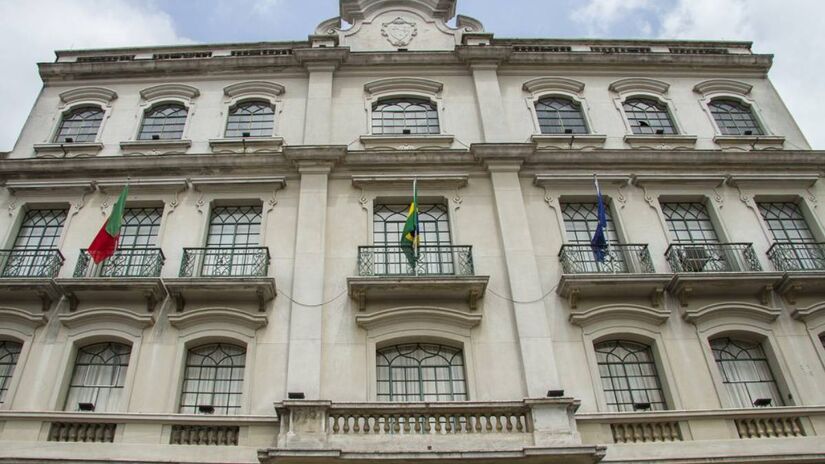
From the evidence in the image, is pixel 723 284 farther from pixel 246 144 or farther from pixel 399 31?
pixel 399 31

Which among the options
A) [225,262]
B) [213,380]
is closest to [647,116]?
[225,262]

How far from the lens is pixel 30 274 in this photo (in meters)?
14.8

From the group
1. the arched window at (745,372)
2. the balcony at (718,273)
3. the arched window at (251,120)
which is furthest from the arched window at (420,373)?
the arched window at (251,120)

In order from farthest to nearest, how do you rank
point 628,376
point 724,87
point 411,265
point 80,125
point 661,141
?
point 724,87, point 80,125, point 661,141, point 411,265, point 628,376

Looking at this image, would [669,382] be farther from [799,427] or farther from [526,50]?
[526,50]

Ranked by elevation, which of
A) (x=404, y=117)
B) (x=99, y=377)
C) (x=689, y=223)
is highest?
(x=404, y=117)

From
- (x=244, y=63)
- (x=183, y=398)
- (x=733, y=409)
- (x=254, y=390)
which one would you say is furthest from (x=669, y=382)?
(x=244, y=63)

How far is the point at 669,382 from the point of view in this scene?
13125mm

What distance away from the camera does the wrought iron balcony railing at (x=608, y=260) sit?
1481 centimetres

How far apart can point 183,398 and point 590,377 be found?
8.34 m

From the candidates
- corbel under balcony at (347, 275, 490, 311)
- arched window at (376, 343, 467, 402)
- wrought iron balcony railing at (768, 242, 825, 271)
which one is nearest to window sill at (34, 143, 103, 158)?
corbel under balcony at (347, 275, 490, 311)

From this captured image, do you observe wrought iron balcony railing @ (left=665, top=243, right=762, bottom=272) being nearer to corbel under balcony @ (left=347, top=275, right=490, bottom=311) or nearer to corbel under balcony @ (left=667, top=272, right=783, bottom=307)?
corbel under balcony @ (left=667, top=272, right=783, bottom=307)

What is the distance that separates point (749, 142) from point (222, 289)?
14785mm

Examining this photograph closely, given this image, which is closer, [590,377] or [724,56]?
[590,377]
